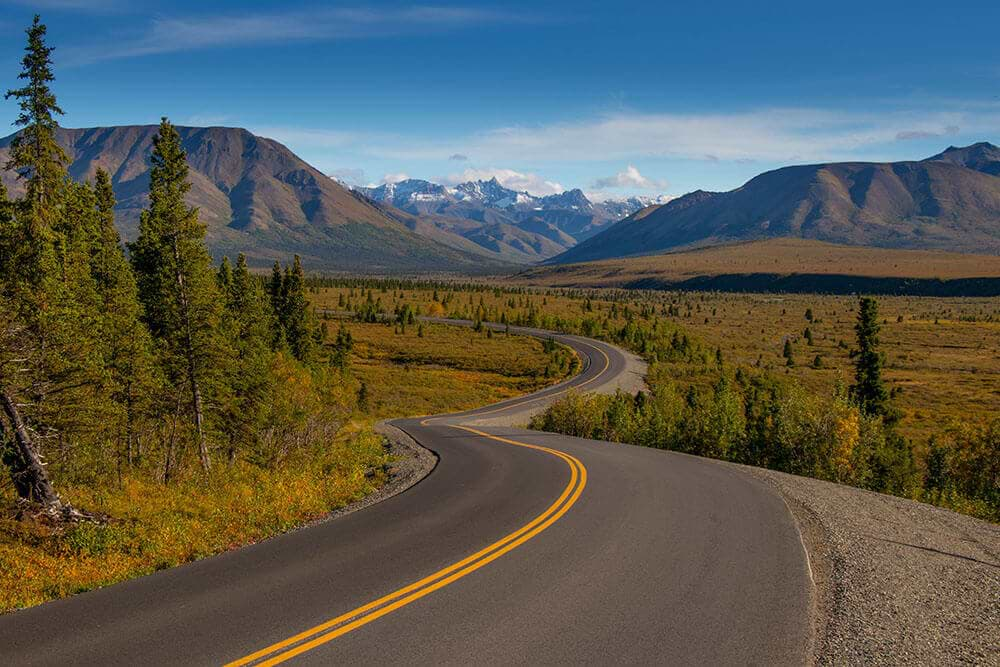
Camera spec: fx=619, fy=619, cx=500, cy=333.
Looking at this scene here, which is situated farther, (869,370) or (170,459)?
(869,370)

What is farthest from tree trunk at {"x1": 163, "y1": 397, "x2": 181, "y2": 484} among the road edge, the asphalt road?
the asphalt road

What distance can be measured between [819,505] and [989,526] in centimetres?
388

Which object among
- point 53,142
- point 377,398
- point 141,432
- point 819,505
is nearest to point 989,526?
point 819,505

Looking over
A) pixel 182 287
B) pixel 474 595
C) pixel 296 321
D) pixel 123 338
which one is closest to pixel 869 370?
pixel 296 321

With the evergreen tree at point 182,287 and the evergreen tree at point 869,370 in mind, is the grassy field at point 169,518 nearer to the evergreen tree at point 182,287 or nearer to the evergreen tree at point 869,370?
the evergreen tree at point 182,287

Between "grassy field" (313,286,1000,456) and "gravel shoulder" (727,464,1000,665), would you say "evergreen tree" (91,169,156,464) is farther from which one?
"grassy field" (313,286,1000,456)

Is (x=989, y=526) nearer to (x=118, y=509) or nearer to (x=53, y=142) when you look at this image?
(x=118, y=509)

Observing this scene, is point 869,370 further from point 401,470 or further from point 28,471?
point 28,471

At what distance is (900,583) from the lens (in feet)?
31.6

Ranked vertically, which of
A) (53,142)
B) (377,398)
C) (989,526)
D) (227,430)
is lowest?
(377,398)

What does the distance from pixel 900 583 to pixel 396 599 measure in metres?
7.74

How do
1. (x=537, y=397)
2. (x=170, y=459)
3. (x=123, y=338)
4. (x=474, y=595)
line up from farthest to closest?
1. (x=537, y=397)
2. (x=170, y=459)
3. (x=123, y=338)
4. (x=474, y=595)

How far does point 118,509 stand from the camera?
40.8ft

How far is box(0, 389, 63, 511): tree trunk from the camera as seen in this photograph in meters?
11.9
